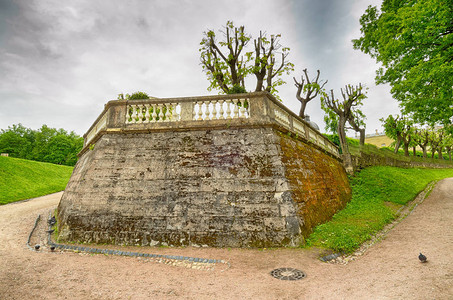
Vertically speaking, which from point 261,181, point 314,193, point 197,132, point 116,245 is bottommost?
point 116,245

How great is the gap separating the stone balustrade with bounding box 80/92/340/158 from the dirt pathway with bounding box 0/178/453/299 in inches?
172

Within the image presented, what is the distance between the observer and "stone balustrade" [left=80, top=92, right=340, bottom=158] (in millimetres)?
7949

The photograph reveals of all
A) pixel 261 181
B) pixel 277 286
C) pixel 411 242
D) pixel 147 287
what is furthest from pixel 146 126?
pixel 411 242

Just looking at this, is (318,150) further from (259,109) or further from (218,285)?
(218,285)

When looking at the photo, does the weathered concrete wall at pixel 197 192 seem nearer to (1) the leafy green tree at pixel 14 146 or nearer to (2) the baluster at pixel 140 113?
(2) the baluster at pixel 140 113

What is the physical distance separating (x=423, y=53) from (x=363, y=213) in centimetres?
767

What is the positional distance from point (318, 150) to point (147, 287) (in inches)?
389

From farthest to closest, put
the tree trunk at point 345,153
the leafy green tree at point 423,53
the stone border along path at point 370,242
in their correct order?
the tree trunk at point 345,153 → the leafy green tree at point 423,53 → the stone border along path at point 370,242

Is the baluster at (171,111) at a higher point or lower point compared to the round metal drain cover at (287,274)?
higher

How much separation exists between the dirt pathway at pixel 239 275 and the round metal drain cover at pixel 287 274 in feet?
0.49

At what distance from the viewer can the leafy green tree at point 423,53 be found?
804cm

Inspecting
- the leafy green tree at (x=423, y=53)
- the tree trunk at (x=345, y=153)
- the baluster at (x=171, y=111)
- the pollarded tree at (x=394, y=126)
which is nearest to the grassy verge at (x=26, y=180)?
the baluster at (x=171, y=111)

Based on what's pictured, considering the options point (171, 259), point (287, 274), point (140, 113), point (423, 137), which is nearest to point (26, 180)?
point (140, 113)

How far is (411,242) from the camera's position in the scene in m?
6.07
